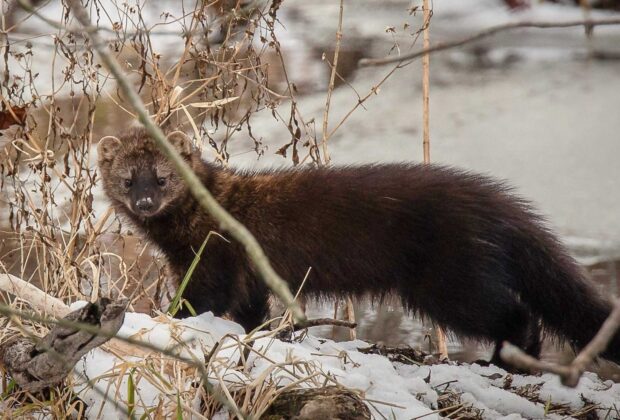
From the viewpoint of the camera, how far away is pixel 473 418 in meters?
3.84

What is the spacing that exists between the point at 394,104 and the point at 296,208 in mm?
4527

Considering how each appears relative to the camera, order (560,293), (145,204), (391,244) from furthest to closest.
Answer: (145,204) < (391,244) < (560,293)

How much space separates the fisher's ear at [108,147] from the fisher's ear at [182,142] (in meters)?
0.26

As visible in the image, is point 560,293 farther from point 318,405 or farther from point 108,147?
point 108,147

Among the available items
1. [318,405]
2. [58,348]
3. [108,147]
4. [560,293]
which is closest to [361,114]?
[108,147]

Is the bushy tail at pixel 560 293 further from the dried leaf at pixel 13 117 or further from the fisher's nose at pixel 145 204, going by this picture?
the dried leaf at pixel 13 117

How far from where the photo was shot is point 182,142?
508 cm

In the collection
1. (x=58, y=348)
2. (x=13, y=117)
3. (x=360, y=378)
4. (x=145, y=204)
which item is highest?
(x=13, y=117)

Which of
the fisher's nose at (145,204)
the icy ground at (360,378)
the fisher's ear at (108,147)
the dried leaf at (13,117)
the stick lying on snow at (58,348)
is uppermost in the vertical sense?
the dried leaf at (13,117)

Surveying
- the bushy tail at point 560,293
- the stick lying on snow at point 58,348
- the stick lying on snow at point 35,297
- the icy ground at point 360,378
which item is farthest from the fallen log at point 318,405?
the bushy tail at point 560,293

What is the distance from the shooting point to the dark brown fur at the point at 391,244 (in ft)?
14.6

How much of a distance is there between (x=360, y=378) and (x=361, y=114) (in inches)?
220

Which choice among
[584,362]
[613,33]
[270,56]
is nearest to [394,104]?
[270,56]

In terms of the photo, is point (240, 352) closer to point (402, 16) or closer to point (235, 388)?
point (235, 388)
